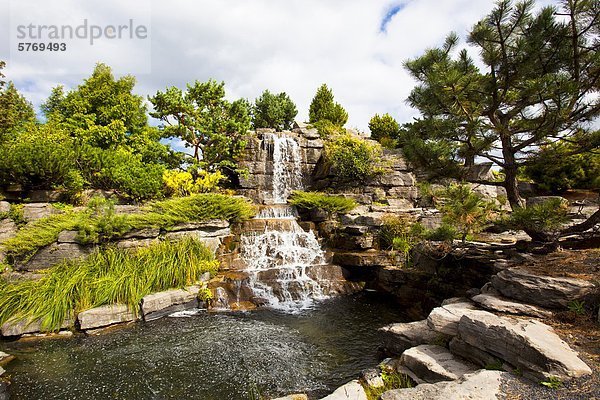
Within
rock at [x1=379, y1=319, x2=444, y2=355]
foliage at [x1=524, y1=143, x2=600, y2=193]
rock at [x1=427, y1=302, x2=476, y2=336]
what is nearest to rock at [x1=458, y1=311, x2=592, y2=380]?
rock at [x1=427, y1=302, x2=476, y2=336]

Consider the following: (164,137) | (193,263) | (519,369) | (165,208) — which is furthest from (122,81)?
(519,369)

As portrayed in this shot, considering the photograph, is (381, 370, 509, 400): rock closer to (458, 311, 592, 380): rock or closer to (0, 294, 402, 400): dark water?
(458, 311, 592, 380): rock

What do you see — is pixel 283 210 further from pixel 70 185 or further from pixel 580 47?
pixel 580 47

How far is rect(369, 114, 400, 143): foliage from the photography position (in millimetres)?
16516

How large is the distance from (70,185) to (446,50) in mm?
10136

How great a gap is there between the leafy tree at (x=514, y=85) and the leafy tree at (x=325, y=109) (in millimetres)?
13701

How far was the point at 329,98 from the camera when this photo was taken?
1914cm

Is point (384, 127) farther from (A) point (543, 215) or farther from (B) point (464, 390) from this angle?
(B) point (464, 390)

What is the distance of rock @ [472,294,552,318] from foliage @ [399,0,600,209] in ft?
5.23

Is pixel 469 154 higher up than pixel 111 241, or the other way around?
pixel 469 154

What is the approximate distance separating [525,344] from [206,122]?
44.8 ft

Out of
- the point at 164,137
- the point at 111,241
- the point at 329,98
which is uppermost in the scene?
the point at 329,98

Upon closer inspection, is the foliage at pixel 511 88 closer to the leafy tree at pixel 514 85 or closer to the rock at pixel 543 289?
the leafy tree at pixel 514 85

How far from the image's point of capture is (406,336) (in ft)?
13.6
